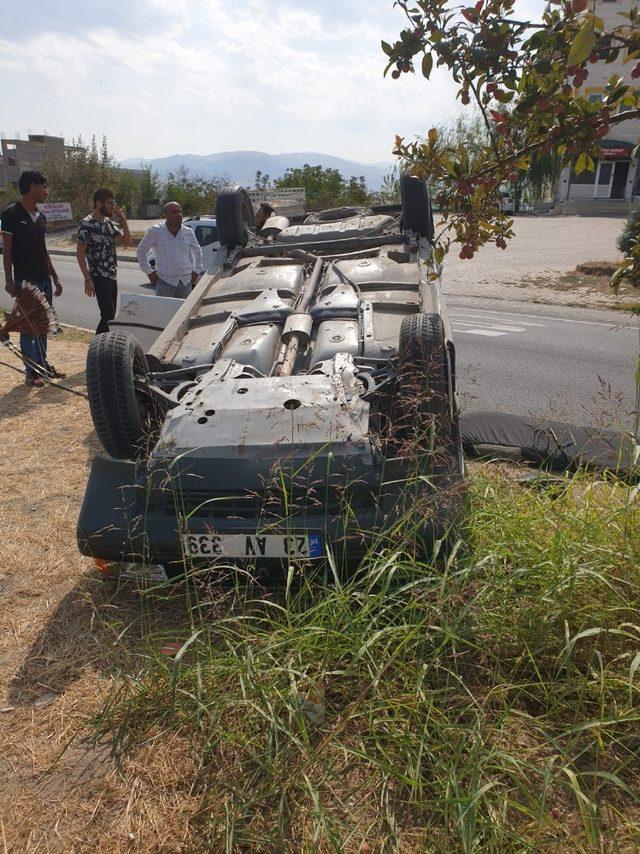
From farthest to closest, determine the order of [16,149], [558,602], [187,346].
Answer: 1. [16,149]
2. [187,346]
3. [558,602]

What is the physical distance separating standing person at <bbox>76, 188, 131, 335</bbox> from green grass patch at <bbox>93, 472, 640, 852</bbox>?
5.06m

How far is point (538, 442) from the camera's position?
4.96 m

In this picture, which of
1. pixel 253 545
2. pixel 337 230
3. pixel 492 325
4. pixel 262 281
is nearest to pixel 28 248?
pixel 262 281

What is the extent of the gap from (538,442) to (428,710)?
3.00 meters

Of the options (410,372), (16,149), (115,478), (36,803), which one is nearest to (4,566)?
(115,478)

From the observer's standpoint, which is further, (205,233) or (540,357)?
(205,233)

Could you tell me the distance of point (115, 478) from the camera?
11.1ft

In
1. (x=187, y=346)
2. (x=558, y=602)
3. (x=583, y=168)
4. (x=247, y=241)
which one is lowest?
(x=558, y=602)

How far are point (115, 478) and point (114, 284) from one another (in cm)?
452

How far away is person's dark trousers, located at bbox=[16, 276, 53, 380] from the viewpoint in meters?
7.03

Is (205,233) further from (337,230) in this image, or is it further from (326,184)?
(326,184)

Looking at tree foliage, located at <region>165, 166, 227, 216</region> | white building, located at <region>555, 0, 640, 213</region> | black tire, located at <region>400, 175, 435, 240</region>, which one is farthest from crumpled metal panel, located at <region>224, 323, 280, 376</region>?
white building, located at <region>555, 0, 640, 213</region>

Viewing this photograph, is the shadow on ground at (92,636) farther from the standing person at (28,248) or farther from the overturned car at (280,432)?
the standing person at (28,248)

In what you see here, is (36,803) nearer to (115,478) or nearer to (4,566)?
(115,478)
